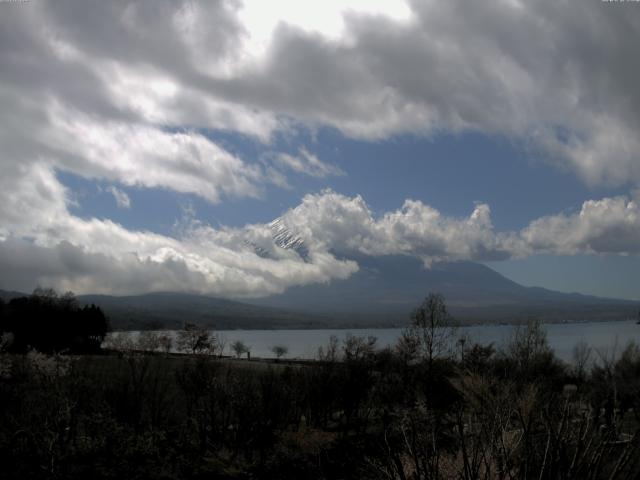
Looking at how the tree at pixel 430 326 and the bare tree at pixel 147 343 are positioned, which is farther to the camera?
the bare tree at pixel 147 343

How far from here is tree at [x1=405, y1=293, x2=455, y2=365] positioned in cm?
3906

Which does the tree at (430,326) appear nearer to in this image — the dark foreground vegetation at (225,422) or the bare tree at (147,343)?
the dark foreground vegetation at (225,422)

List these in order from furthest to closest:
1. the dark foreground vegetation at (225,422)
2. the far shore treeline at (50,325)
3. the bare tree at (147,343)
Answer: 1. the far shore treeline at (50,325)
2. the bare tree at (147,343)
3. the dark foreground vegetation at (225,422)

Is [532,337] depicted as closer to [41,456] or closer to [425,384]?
[425,384]

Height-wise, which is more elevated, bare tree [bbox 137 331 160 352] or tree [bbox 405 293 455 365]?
tree [bbox 405 293 455 365]

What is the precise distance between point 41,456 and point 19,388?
5.87 m

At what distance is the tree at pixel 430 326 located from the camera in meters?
39.1

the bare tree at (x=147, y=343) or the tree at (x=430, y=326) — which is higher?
the tree at (x=430, y=326)

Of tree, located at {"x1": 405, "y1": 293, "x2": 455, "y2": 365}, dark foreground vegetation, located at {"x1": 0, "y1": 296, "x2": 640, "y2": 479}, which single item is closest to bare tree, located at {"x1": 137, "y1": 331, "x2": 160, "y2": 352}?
tree, located at {"x1": 405, "y1": 293, "x2": 455, "y2": 365}

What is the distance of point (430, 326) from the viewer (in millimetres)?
39281

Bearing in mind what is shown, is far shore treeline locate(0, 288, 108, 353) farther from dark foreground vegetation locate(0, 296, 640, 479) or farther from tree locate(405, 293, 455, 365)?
tree locate(405, 293, 455, 365)

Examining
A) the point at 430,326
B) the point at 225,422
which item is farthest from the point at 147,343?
the point at 225,422

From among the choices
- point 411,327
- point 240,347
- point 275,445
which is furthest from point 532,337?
point 240,347

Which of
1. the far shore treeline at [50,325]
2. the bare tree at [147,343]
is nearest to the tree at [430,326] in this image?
the bare tree at [147,343]
